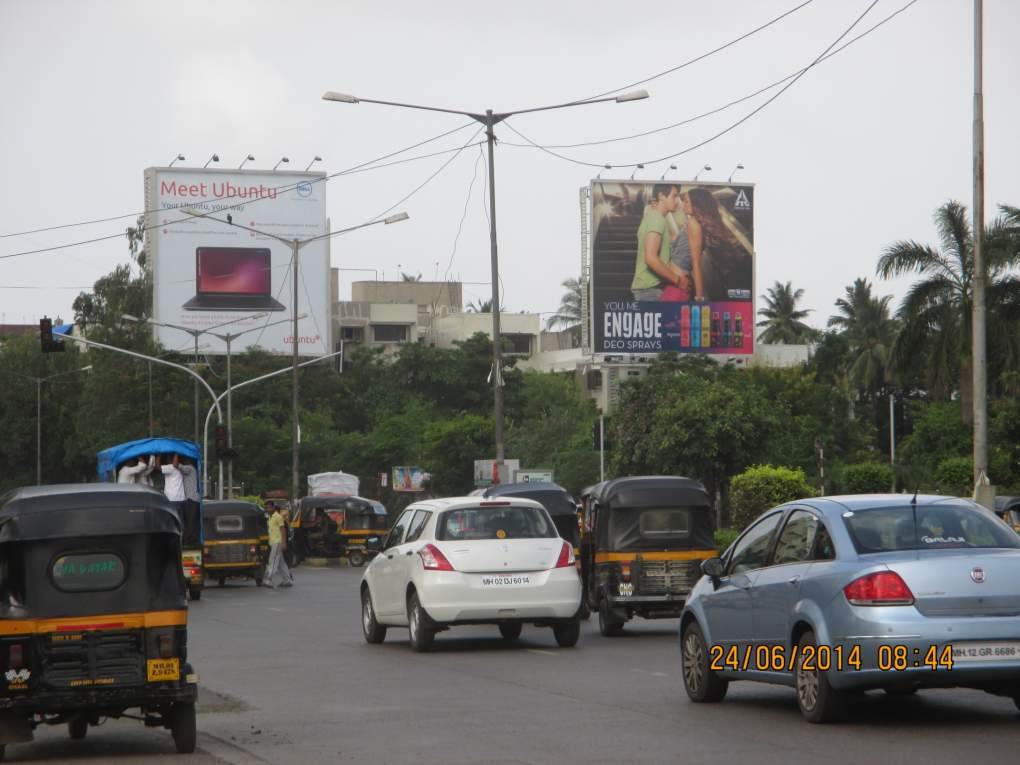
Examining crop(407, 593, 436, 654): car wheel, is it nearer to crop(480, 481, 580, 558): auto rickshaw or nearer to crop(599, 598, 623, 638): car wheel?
crop(599, 598, 623, 638): car wheel

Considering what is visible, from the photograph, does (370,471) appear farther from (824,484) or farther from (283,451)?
(824,484)

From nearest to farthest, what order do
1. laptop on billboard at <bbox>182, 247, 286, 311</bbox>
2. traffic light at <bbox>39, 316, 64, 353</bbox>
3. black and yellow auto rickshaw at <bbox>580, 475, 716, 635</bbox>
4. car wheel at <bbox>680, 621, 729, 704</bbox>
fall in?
car wheel at <bbox>680, 621, 729, 704</bbox> < black and yellow auto rickshaw at <bbox>580, 475, 716, 635</bbox> < traffic light at <bbox>39, 316, 64, 353</bbox> < laptop on billboard at <bbox>182, 247, 286, 311</bbox>

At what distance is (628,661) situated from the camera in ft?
58.0

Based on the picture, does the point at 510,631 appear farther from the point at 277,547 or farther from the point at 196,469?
the point at 277,547

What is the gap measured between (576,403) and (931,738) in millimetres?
86177

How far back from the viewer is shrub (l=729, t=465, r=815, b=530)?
41312 millimetres

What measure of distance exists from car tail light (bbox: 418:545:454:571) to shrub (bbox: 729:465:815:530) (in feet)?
75.2

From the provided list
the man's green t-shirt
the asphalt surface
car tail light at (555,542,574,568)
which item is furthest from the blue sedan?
the man's green t-shirt

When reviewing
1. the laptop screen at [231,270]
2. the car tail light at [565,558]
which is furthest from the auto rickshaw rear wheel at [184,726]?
the laptop screen at [231,270]

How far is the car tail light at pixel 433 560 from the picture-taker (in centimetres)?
1880

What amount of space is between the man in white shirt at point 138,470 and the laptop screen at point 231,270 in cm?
5211

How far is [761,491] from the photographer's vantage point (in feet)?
136

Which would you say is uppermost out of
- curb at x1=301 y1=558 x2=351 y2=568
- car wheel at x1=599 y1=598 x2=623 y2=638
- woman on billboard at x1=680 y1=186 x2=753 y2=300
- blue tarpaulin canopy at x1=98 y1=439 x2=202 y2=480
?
woman on billboard at x1=680 y1=186 x2=753 y2=300

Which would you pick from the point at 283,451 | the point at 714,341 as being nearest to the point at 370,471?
the point at 283,451
